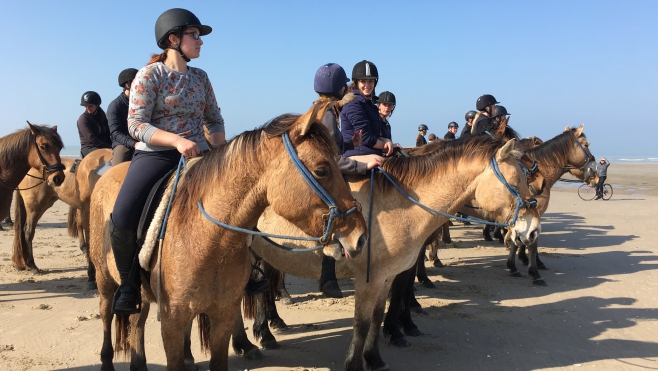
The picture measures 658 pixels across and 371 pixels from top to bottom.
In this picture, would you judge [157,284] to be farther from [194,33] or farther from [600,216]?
[600,216]

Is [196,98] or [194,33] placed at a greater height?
[194,33]

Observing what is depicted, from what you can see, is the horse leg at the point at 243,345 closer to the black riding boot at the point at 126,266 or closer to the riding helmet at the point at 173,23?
the black riding boot at the point at 126,266

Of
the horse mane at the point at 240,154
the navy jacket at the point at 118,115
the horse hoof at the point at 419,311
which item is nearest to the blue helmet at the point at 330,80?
the horse mane at the point at 240,154

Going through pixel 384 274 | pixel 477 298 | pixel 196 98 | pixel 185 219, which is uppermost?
pixel 196 98

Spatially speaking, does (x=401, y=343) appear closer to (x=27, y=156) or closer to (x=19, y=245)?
(x=27, y=156)

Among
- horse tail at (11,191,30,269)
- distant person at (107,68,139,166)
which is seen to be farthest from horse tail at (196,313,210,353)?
horse tail at (11,191,30,269)

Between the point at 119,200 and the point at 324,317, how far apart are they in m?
3.92

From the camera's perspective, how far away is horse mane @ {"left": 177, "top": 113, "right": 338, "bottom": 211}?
8.94 feet

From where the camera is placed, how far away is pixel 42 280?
26.7ft

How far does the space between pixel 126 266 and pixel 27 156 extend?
18.6ft

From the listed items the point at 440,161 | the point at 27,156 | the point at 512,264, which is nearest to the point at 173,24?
the point at 440,161

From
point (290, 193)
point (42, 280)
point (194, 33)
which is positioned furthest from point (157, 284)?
point (42, 280)

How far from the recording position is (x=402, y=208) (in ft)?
15.1

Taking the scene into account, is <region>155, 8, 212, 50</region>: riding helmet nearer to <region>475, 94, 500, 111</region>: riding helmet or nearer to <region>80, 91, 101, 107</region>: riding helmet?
<region>80, 91, 101, 107</region>: riding helmet
